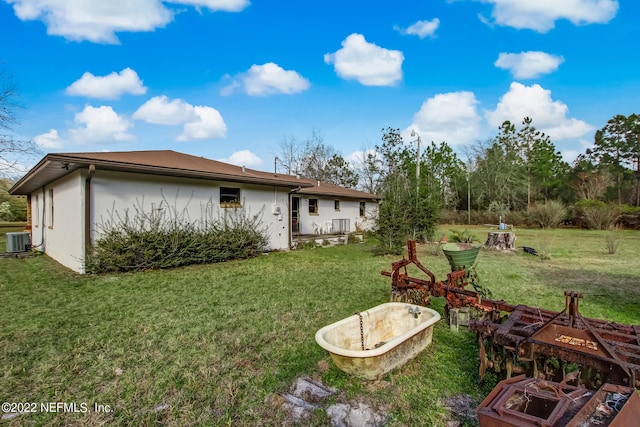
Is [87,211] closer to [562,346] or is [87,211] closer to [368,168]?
[562,346]

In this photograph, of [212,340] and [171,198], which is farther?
[171,198]

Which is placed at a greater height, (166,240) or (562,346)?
(166,240)

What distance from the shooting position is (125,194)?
8.21 metres

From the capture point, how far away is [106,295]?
5883 mm

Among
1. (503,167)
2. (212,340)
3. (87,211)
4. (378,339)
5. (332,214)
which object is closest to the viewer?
(378,339)

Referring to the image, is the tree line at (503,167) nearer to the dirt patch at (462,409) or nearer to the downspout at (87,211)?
the downspout at (87,211)

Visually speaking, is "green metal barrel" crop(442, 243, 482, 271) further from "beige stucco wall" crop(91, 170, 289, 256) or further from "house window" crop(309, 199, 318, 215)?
"house window" crop(309, 199, 318, 215)

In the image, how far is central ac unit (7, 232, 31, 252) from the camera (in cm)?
1112

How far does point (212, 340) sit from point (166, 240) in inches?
212

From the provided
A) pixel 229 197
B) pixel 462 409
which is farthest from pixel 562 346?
pixel 229 197

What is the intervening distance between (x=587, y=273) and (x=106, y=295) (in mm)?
10777

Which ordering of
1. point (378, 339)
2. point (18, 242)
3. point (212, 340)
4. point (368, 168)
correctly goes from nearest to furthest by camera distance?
point (378, 339), point (212, 340), point (18, 242), point (368, 168)

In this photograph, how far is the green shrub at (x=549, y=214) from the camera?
74.1ft

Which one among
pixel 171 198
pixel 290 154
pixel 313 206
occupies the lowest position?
pixel 313 206
